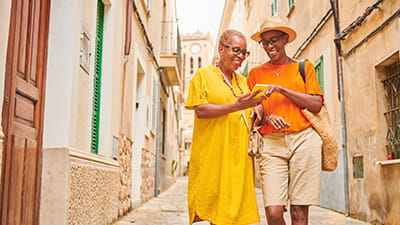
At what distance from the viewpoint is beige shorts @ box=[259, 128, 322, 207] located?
10.6 ft

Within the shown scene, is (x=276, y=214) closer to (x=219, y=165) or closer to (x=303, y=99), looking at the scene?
(x=219, y=165)

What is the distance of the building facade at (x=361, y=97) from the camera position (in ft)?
21.6

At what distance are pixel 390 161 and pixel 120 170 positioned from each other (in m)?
4.03

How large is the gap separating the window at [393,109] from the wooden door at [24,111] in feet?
16.0

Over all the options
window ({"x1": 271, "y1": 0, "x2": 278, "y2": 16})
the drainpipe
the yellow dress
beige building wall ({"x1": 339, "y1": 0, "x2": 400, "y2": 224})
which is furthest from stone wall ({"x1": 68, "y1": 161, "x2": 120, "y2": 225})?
window ({"x1": 271, "y1": 0, "x2": 278, "y2": 16})

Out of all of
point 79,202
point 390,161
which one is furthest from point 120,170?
point 390,161

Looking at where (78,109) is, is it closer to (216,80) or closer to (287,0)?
(216,80)

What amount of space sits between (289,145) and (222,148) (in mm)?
497

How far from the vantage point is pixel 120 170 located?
24.0 ft

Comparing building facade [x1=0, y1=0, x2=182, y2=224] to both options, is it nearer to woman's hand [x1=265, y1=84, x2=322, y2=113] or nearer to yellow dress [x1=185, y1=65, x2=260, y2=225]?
yellow dress [x1=185, y1=65, x2=260, y2=225]

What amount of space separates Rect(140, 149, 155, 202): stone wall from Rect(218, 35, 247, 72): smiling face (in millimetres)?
7044

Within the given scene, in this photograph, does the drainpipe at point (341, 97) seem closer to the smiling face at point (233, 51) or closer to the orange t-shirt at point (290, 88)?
the orange t-shirt at point (290, 88)

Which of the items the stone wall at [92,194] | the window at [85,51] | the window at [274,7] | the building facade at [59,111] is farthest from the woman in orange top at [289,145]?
the window at [274,7]

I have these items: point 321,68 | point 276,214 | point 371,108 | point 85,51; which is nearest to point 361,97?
point 371,108
